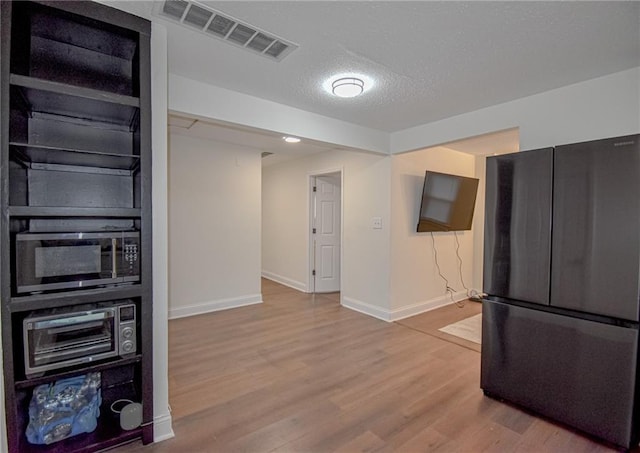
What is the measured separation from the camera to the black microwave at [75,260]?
1.55 m

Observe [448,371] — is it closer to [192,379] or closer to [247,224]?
[192,379]

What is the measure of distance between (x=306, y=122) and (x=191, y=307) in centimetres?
297

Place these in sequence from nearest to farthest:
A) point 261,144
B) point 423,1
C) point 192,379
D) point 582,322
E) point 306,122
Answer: point 423,1 → point 582,322 → point 192,379 → point 306,122 → point 261,144

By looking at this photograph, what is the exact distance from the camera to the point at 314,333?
369 cm

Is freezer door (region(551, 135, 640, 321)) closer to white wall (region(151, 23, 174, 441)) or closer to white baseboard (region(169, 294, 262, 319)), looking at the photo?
white wall (region(151, 23, 174, 441))

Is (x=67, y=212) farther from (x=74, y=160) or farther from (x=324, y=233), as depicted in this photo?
(x=324, y=233)

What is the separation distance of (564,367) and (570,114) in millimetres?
1904

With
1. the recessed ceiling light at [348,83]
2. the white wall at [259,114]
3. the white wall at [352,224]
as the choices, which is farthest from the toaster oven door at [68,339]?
the white wall at [352,224]

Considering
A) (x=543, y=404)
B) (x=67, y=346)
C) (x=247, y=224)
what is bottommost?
(x=543, y=404)

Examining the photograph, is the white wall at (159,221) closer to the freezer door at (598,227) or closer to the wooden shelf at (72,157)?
the wooden shelf at (72,157)

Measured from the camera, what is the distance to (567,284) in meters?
2.00

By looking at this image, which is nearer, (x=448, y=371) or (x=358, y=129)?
(x=448, y=371)

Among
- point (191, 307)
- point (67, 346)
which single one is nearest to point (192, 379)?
point (67, 346)

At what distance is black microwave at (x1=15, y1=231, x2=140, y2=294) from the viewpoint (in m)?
1.55
